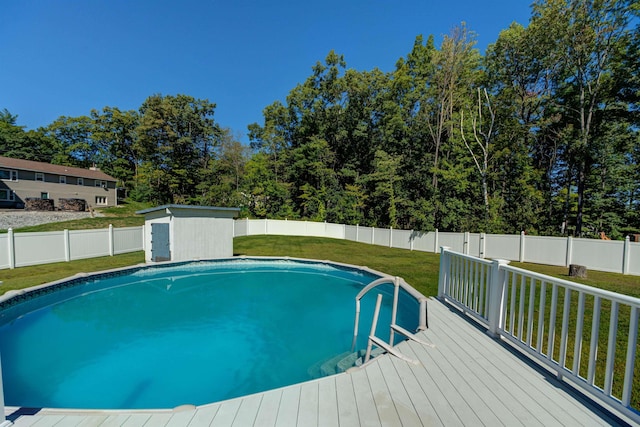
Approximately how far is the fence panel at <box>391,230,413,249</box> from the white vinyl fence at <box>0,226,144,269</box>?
1321 centimetres

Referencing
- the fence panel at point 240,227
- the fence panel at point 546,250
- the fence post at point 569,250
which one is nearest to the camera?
the fence post at point 569,250

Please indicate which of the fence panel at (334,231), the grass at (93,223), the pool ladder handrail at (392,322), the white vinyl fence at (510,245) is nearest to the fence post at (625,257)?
the white vinyl fence at (510,245)

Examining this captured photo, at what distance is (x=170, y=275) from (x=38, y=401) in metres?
5.56

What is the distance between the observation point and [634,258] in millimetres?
8445

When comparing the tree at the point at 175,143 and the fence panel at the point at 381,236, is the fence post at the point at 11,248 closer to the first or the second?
the fence panel at the point at 381,236

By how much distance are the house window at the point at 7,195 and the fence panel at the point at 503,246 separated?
3463 cm

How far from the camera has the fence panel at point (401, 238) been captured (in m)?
15.2

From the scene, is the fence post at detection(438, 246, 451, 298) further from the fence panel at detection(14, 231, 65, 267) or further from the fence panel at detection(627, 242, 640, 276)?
the fence panel at detection(14, 231, 65, 267)

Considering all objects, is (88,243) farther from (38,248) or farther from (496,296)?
(496,296)

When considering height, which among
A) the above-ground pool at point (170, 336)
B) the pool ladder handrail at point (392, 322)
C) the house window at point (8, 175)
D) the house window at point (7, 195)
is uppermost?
the house window at point (8, 175)

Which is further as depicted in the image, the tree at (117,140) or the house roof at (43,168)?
the tree at (117,140)

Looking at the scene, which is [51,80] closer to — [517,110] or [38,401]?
[38,401]

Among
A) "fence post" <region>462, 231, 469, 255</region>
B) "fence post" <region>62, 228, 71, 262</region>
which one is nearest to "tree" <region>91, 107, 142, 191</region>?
"fence post" <region>62, 228, 71, 262</region>

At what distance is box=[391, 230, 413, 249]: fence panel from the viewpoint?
15.2 metres
